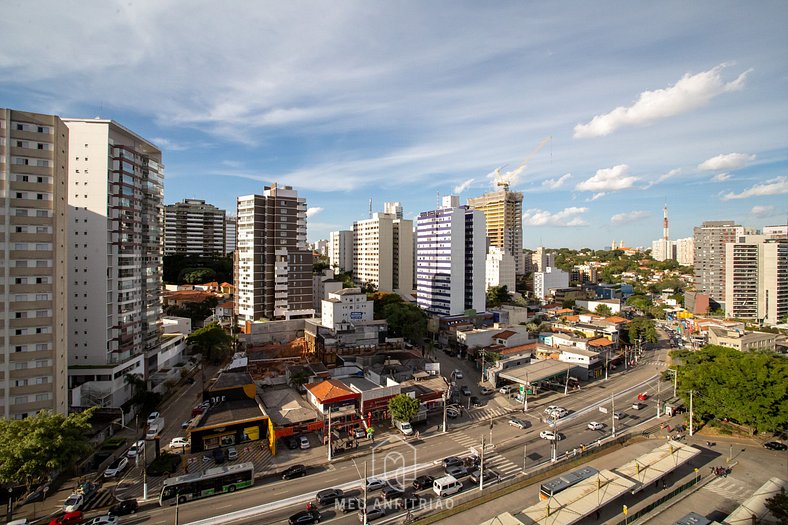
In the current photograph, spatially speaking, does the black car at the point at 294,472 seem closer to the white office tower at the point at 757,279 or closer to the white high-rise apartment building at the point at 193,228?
the white office tower at the point at 757,279

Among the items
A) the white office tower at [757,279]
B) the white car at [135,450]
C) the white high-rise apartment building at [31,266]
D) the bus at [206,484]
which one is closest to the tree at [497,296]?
the white office tower at [757,279]

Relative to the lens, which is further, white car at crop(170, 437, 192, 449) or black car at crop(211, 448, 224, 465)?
white car at crop(170, 437, 192, 449)

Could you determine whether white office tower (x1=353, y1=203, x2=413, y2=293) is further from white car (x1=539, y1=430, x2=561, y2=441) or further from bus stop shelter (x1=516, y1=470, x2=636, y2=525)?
bus stop shelter (x1=516, y1=470, x2=636, y2=525)

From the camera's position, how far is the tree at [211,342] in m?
58.6

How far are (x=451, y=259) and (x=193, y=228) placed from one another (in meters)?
90.6

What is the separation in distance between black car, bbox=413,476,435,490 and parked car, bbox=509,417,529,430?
13.7m

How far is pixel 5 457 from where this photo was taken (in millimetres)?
24750

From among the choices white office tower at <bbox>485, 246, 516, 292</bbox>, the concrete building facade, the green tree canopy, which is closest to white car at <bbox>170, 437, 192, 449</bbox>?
the green tree canopy

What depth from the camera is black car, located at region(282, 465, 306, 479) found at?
96.4ft

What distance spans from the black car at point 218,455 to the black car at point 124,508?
22.7 ft

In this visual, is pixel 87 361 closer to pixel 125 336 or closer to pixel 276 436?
pixel 125 336

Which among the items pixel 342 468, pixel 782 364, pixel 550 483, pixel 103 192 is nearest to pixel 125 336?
pixel 103 192

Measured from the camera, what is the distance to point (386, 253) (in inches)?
4500

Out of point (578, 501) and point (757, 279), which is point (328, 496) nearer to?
point (578, 501)
